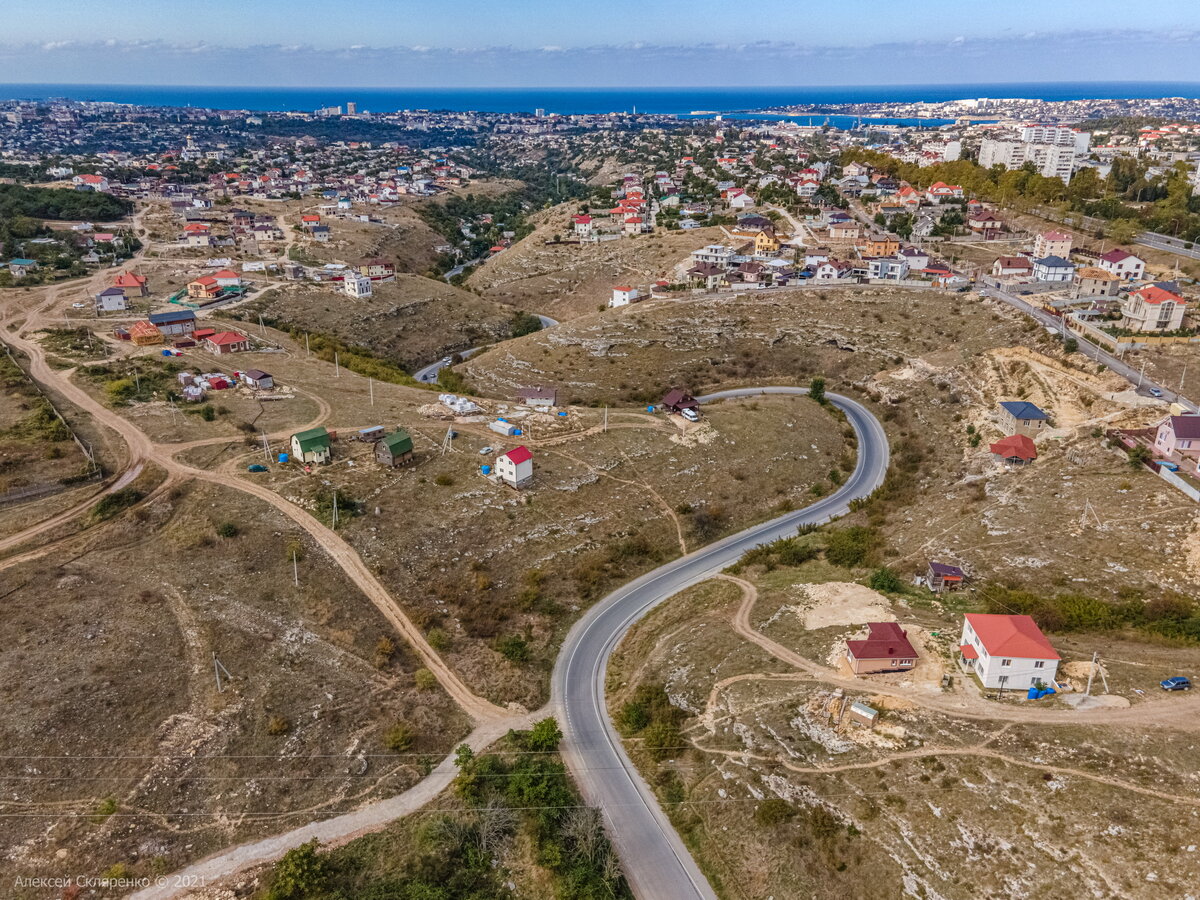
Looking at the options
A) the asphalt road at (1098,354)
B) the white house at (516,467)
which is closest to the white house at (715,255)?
the asphalt road at (1098,354)

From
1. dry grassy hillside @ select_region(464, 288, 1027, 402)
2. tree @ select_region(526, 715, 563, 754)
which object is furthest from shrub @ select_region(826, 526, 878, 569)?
dry grassy hillside @ select_region(464, 288, 1027, 402)

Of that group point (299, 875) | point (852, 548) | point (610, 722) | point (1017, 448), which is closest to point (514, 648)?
point (610, 722)

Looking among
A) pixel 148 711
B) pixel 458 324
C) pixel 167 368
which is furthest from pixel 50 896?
pixel 458 324

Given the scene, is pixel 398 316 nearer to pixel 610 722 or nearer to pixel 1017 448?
pixel 610 722

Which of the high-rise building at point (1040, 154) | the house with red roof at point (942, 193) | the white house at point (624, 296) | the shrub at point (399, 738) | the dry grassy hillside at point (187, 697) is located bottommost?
the shrub at point (399, 738)

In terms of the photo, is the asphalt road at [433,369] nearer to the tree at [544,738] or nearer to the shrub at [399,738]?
the shrub at [399,738]

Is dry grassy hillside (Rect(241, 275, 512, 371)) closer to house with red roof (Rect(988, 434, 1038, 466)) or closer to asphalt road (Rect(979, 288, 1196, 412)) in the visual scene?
asphalt road (Rect(979, 288, 1196, 412))
